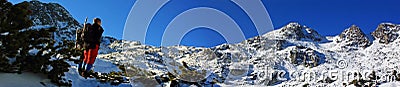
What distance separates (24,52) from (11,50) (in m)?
0.42

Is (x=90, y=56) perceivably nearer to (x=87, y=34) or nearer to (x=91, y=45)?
(x=91, y=45)

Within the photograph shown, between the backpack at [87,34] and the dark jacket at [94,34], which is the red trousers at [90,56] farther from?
the backpack at [87,34]

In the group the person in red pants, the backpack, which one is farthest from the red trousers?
the backpack

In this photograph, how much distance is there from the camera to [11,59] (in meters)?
8.52

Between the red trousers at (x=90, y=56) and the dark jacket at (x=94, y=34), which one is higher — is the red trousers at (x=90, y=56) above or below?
below

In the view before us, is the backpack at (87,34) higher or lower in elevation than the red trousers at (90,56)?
higher

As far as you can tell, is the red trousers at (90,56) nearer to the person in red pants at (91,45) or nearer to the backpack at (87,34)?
the person in red pants at (91,45)

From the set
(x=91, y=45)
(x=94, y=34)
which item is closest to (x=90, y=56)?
(x=91, y=45)

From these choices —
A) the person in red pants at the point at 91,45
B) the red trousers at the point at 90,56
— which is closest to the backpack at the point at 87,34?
the person in red pants at the point at 91,45

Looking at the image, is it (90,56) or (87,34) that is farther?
(87,34)

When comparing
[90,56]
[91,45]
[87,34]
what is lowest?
[90,56]

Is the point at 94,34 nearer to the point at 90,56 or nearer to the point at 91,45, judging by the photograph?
the point at 91,45

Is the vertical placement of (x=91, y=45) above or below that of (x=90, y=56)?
above

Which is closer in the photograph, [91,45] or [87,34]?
[91,45]
